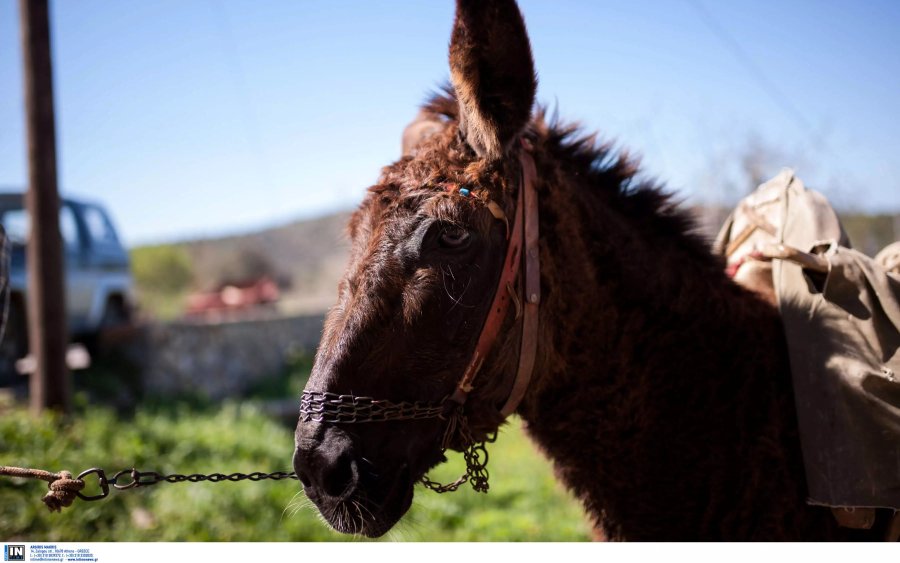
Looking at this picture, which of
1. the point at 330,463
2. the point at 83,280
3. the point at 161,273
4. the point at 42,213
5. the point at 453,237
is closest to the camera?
the point at 330,463

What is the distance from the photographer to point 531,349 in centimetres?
180

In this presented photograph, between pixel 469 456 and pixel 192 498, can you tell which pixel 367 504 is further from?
pixel 192 498

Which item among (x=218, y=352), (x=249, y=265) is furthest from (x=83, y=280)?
(x=249, y=265)

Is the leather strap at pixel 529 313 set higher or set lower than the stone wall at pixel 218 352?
higher

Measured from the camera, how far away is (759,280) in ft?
7.56

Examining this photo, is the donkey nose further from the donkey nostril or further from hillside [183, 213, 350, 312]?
hillside [183, 213, 350, 312]

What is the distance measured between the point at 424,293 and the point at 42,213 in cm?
543

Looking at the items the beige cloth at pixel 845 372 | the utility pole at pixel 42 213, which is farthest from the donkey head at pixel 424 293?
the utility pole at pixel 42 213

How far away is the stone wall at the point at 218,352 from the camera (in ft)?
33.2

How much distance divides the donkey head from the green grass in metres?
2.10

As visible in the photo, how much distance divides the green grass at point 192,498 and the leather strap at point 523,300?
1989 mm

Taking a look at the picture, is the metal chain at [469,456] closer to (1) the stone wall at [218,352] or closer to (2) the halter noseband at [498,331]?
(2) the halter noseband at [498,331]

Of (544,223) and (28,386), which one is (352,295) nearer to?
(544,223)

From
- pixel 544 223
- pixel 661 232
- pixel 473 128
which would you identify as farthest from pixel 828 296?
pixel 473 128
